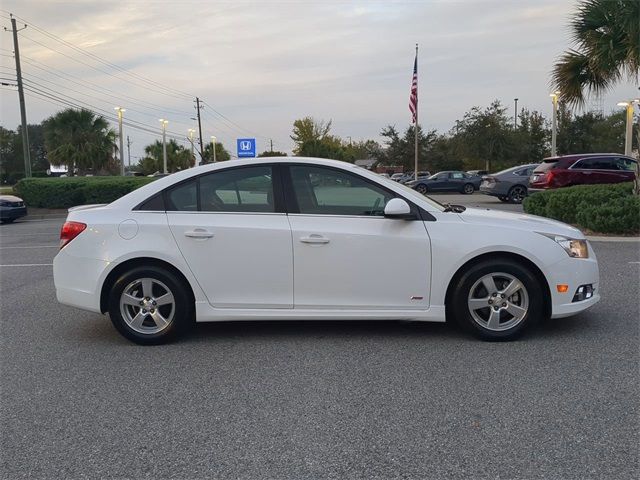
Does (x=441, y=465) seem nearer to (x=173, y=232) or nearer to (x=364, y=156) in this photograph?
(x=173, y=232)

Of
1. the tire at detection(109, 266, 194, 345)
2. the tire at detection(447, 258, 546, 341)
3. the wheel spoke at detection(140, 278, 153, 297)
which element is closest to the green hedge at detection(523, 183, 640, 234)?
the tire at detection(447, 258, 546, 341)

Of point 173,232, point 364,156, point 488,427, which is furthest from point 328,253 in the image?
point 364,156

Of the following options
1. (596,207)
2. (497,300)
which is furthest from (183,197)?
(596,207)

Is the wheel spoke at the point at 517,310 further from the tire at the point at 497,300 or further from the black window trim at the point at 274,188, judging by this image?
the black window trim at the point at 274,188

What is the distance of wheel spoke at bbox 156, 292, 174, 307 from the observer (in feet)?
16.6

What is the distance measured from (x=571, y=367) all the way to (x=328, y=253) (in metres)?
2.10

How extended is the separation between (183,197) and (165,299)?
923mm

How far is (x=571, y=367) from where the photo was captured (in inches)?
174

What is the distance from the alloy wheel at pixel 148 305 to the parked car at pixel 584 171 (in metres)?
14.6

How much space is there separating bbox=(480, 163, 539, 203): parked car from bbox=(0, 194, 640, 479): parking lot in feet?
52.0

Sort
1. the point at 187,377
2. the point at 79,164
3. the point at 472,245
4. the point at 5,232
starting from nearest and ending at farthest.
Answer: the point at 187,377 → the point at 472,245 → the point at 5,232 → the point at 79,164

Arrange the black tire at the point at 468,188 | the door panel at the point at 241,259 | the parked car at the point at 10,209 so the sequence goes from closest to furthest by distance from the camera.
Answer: the door panel at the point at 241,259
the parked car at the point at 10,209
the black tire at the point at 468,188

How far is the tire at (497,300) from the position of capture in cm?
493

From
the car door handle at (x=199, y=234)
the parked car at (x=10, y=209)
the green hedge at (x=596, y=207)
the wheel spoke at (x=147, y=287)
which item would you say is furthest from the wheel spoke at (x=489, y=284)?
the parked car at (x=10, y=209)
